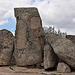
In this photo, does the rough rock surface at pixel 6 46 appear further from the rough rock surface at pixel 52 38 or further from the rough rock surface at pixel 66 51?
the rough rock surface at pixel 66 51

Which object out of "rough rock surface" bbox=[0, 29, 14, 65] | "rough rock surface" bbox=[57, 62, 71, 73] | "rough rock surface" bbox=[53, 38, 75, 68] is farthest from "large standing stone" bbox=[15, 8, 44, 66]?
"rough rock surface" bbox=[57, 62, 71, 73]

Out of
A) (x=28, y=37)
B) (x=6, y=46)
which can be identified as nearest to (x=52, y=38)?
(x=28, y=37)

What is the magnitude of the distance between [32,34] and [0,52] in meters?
1.95

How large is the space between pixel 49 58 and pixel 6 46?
2602 mm

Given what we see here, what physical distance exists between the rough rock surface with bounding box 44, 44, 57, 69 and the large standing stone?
74 cm

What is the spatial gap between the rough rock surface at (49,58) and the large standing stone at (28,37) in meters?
0.74

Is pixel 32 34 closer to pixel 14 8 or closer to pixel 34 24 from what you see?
pixel 34 24

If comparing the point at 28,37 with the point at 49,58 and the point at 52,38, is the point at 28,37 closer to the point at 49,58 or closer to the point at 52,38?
the point at 52,38

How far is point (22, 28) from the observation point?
8062 millimetres

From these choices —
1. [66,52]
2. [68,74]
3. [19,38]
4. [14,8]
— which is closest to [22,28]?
[19,38]

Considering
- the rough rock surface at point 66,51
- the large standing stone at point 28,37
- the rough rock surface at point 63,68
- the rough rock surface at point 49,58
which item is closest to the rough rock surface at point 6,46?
the large standing stone at point 28,37

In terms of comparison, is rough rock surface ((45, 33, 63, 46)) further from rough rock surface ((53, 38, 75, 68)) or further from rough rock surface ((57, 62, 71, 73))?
rough rock surface ((57, 62, 71, 73))

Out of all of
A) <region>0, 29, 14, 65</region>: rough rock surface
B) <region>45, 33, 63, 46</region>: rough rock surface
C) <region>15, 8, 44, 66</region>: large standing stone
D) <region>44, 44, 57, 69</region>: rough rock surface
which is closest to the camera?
<region>44, 44, 57, 69</region>: rough rock surface

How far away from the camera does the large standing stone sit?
25.5 feet
